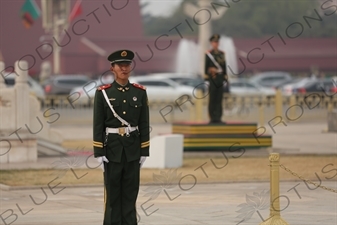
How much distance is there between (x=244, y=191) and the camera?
13.6m

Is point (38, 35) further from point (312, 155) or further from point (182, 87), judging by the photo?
point (312, 155)

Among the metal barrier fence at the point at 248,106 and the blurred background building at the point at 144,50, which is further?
the blurred background building at the point at 144,50

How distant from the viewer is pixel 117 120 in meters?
8.99

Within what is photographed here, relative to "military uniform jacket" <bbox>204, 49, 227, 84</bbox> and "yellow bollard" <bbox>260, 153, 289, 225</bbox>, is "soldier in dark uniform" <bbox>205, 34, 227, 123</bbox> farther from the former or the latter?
"yellow bollard" <bbox>260, 153, 289, 225</bbox>

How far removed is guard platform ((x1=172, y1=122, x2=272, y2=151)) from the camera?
19625mm

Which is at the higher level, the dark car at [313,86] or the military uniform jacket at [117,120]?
the dark car at [313,86]

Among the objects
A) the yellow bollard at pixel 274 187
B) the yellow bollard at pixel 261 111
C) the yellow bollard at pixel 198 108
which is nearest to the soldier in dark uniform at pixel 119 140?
the yellow bollard at pixel 274 187

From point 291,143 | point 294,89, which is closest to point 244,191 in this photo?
point 291,143

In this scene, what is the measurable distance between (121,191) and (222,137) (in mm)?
10676

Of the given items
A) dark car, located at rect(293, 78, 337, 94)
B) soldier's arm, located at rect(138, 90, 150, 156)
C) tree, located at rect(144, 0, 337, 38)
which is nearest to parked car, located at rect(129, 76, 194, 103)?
dark car, located at rect(293, 78, 337, 94)

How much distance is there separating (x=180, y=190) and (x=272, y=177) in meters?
4.53

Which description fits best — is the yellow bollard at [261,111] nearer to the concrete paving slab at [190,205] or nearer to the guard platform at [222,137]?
the guard platform at [222,137]

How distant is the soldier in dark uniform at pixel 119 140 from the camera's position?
8.95m

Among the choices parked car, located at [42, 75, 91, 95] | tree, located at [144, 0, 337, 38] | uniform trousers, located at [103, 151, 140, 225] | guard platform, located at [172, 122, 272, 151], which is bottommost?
uniform trousers, located at [103, 151, 140, 225]
